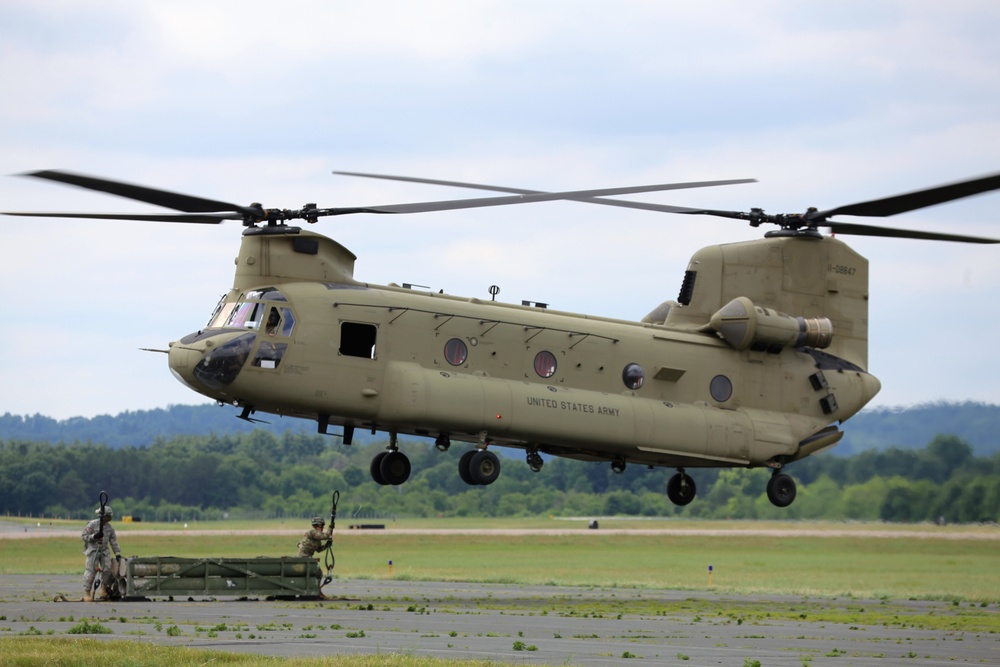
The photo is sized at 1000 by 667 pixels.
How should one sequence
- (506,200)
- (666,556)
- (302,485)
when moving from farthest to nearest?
(302,485) → (666,556) → (506,200)

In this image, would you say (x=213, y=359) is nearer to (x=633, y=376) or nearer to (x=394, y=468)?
(x=394, y=468)

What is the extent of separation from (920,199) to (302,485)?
2867 inches

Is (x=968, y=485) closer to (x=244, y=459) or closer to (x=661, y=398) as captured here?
(x=661, y=398)

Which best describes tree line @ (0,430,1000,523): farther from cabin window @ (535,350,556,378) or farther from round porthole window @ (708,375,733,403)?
cabin window @ (535,350,556,378)

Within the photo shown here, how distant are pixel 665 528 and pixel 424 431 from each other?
58.4m

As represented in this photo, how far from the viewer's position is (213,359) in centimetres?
2694

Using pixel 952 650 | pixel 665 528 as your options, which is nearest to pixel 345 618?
pixel 952 650

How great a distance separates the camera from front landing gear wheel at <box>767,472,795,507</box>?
33.0 metres

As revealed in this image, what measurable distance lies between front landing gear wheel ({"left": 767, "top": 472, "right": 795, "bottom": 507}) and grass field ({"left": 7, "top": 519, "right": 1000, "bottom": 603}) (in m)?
9.75

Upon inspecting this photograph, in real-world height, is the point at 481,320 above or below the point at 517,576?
above

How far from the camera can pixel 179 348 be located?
27.5 meters

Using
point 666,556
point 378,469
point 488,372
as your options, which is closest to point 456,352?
point 488,372

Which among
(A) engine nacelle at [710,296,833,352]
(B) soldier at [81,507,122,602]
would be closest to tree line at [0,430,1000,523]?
(A) engine nacelle at [710,296,833,352]

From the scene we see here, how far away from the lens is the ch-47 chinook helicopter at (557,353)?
90.2 feet
